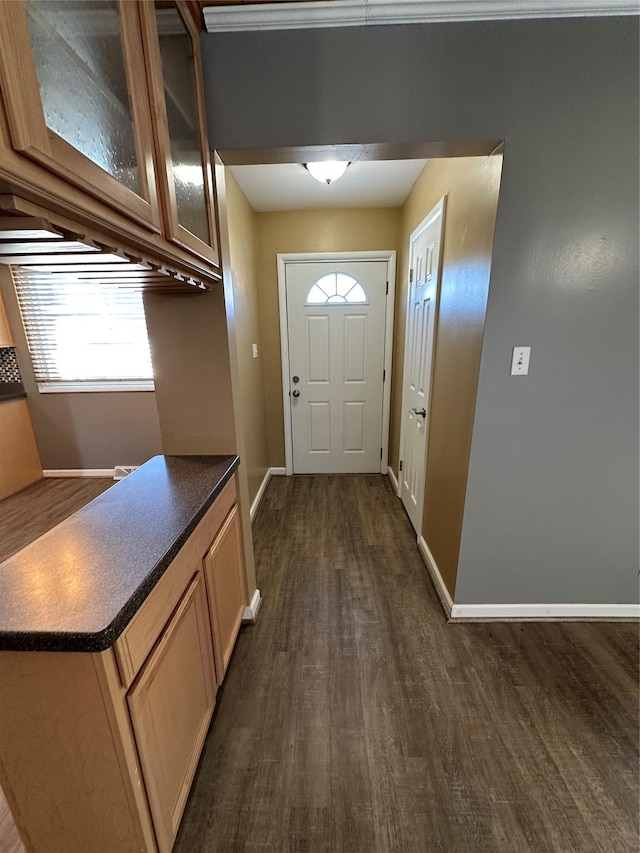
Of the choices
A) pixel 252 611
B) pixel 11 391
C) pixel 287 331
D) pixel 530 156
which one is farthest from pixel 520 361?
pixel 11 391

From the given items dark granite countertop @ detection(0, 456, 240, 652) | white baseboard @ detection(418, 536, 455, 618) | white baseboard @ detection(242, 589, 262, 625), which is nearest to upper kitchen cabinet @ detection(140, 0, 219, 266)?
dark granite countertop @ detection(0, 456, 240, 652)

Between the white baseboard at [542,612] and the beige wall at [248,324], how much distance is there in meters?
1.55

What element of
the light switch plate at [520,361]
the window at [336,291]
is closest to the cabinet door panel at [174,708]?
the light switch plate at [520,361]

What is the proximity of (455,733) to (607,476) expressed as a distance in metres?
1.29

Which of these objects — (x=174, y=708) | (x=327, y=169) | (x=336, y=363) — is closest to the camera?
(x=174, y=708)

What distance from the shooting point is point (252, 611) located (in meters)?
1.77

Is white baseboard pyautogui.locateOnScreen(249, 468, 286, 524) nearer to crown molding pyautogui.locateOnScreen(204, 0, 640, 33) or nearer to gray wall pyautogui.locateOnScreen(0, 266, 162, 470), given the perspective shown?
gray wall pyautogui.locateOnScreen(0, 266, 162, 470)

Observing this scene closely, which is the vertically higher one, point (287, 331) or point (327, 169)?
point (327, 169)

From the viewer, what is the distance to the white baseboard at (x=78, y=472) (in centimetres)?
374

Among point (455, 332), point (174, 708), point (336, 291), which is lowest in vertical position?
point (174, 708)

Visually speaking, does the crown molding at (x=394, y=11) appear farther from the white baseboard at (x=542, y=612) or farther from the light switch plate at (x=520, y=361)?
the white baseboard at (x=542, y=612)

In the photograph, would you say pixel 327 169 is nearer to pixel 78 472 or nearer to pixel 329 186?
pixel 329 186

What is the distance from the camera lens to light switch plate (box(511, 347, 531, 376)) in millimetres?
1435

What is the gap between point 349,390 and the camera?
11.0 ft
